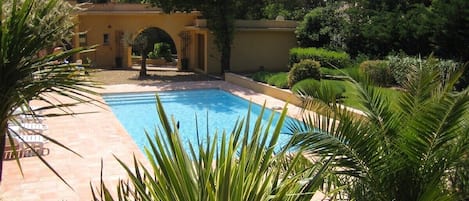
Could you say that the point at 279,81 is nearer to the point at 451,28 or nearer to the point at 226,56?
the point at 226,56

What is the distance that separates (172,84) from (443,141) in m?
17.5

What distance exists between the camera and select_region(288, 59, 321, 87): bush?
17.6 metres

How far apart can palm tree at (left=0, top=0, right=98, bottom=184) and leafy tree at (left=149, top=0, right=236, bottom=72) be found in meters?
19.1

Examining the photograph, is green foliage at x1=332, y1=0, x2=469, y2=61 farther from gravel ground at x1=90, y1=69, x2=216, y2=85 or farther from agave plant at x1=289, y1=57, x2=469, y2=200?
agave plant at x1=289, y1=57, x2=469, y2=200

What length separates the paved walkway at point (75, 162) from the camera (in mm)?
7465

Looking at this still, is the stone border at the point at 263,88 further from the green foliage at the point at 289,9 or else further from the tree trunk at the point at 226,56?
the green foliage at the point at 289,9

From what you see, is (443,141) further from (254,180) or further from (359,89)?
(254,180)

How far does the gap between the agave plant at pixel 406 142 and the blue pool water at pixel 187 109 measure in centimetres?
963

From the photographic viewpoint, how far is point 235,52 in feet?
83.4

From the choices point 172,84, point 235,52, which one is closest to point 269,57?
point 235,52

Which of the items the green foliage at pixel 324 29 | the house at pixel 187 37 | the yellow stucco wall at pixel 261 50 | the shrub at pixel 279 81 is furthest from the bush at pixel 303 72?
the yellow stucco wall at pixel 261 50

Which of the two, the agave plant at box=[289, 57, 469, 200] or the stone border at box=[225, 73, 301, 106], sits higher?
the agave plant at box=[289, 57, 469, 200]

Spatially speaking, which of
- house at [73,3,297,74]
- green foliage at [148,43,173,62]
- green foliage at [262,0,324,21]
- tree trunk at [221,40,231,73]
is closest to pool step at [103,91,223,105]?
tree trunk at [221,40,231,73]

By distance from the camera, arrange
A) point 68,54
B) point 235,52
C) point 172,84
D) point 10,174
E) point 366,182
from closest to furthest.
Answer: point 68,54 → point 366,182 → point 10,174 → point 172,84 → point 235,52
